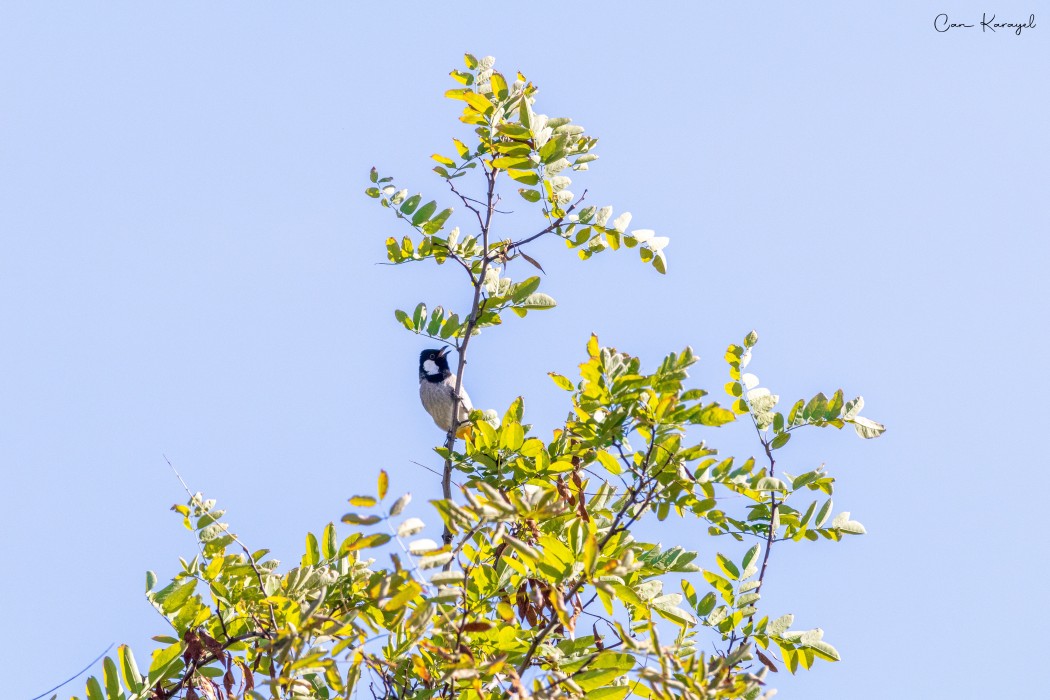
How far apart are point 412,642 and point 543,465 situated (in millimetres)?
1008

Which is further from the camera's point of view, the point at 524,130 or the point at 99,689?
the point at 524,130

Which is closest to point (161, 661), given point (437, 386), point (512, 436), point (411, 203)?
point (512, 436)

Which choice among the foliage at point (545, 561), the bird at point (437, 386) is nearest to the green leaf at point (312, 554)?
the foliage at point (545, 561)

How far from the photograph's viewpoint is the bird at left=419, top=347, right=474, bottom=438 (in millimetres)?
10094

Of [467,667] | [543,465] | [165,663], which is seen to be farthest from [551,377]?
[165,663]

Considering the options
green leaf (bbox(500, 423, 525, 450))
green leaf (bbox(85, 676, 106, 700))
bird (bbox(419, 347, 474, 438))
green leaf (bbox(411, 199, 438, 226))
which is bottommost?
green leaf (bbox(85, 676, 106, 700))

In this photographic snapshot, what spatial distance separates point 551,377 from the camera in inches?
165

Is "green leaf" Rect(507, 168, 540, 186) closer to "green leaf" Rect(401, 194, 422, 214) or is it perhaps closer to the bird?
"green leaf" Rect(401, 194, 422, 214)

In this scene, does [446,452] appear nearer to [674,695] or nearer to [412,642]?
[412,642]

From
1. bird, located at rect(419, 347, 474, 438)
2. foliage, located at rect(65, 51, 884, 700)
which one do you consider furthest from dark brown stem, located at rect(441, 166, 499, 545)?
bird, located at rect(419, 347, 474, 438)

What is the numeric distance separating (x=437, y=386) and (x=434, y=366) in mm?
329

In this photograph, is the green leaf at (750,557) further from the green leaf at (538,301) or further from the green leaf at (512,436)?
the green leaf at (538,301)

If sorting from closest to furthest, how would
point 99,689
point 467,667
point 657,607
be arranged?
1. point 467,667
2. point 99,689
3. point 657,607

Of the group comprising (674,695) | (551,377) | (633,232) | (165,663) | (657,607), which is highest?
(633,232)
